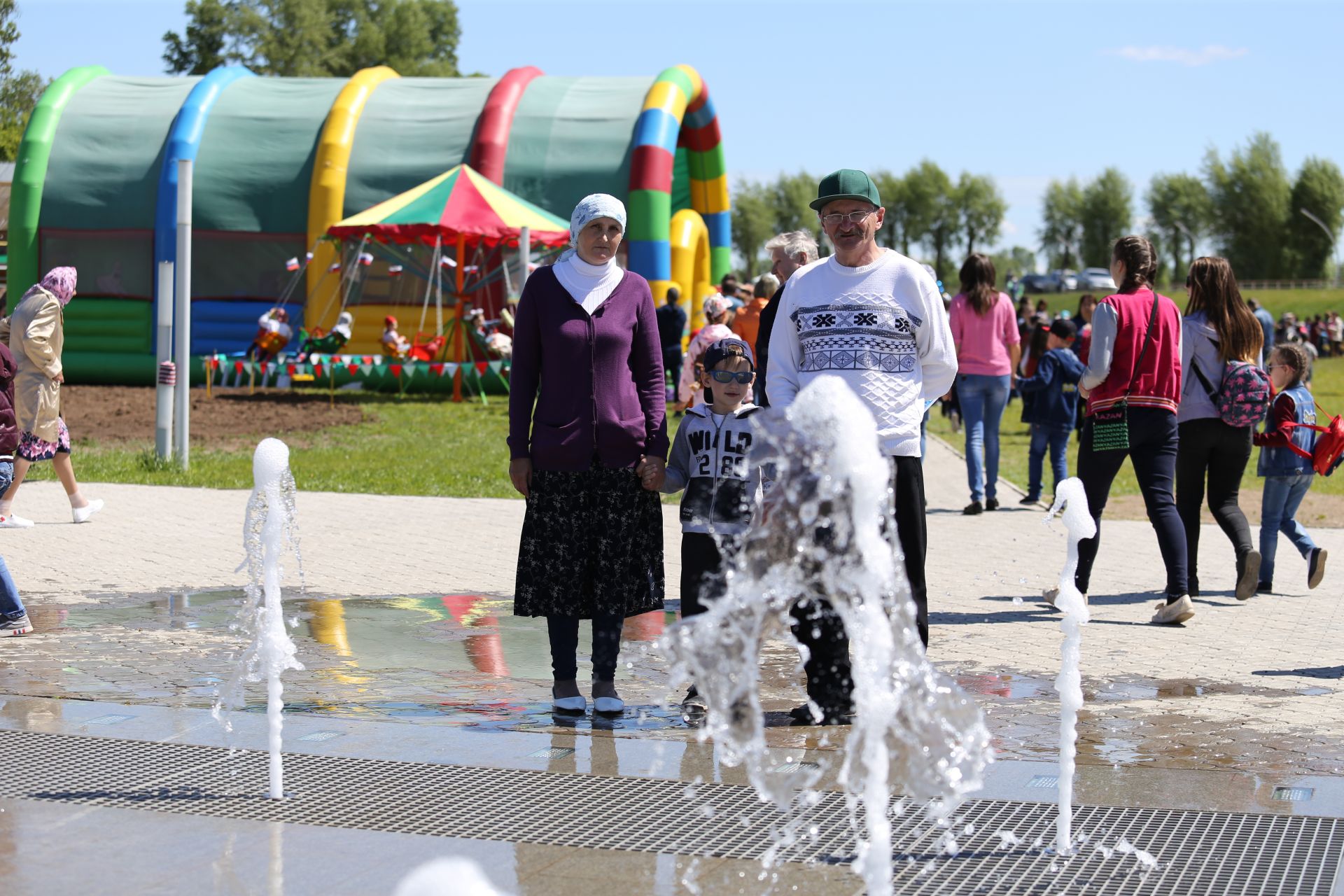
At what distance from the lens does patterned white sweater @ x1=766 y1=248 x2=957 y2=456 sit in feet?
17.3

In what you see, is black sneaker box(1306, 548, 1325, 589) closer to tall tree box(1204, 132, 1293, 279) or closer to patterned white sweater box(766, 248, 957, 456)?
patterned white sweater box(766, 248, 957, 456)

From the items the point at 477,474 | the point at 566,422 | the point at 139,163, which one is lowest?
the point at 477,474

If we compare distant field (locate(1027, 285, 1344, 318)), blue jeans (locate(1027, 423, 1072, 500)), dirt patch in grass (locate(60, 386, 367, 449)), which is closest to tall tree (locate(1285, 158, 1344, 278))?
distant field (locate(1027, 285, 1344, 318))

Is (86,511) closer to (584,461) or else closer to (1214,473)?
(584,461)

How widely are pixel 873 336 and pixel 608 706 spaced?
5.52ft

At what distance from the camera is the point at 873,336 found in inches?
208

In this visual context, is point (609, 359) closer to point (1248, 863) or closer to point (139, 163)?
point (1248, 863)

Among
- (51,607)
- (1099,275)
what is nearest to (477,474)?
(51,607)

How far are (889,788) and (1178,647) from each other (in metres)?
3.04

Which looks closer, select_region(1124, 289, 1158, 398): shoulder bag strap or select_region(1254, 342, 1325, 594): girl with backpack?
select_region(1124, 289, 1158, 398): shoulder bag strap

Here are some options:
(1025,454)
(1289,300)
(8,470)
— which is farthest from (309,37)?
(8,470)

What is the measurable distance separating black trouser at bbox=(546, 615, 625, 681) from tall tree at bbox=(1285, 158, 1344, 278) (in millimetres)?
103882

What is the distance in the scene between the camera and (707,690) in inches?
164

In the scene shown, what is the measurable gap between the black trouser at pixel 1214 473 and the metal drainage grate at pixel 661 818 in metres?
4.28
